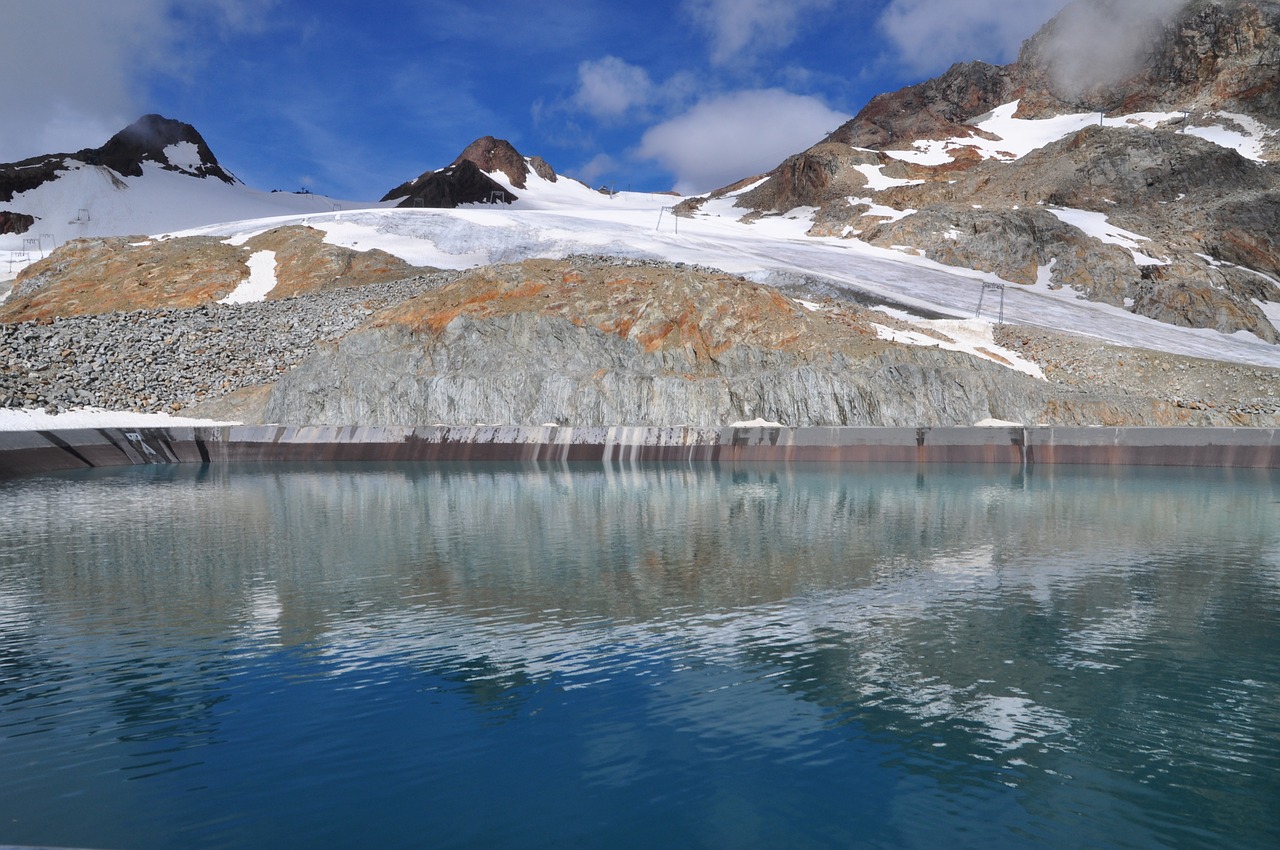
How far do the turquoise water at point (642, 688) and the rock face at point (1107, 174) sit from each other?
218 ft

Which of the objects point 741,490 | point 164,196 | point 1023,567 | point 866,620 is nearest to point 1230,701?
point 866,620

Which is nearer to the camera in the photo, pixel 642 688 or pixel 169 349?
pixel 642 688

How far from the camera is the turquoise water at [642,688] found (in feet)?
25.8

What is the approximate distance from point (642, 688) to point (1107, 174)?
380ft

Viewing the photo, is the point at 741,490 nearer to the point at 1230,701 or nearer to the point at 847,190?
the point at 1230,701

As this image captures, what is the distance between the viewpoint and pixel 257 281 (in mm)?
71375

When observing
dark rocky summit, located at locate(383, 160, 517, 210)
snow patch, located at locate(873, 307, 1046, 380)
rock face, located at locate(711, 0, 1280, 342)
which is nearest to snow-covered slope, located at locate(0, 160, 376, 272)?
dark rocky summit, located at locate(383, 160, 517, 210)

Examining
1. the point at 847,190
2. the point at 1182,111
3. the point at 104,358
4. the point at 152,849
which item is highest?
the point at 1182,111

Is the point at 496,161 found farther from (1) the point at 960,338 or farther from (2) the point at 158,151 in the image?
(1) the point at 960,338

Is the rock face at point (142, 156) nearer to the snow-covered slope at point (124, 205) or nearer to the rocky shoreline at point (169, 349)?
the snow-covered slope at point (124, 205)

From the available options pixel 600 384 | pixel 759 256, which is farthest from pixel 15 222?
pixel 600 384

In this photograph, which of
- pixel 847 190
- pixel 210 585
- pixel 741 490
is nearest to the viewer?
pixel 210 585

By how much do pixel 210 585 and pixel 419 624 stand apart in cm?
534

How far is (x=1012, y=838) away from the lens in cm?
749
